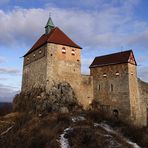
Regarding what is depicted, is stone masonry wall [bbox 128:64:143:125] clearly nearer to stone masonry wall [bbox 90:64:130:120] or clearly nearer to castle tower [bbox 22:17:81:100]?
stone masonry wall [bbox 90:64:130:120]

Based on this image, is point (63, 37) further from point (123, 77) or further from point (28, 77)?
point (123, 77)

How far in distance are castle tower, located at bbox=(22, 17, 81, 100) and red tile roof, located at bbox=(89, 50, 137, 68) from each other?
4149 millimetres

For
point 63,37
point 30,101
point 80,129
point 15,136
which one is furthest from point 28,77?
point 80,129

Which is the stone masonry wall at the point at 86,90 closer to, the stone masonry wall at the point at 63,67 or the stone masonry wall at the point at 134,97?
the stone masonry wall at the point at 63,67

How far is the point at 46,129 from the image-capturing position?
83.0 feet

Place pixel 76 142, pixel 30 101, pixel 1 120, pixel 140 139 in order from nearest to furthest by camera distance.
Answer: pixel 76 142 < pixel 140 139 < pixel 1 120 < pixel 30 101

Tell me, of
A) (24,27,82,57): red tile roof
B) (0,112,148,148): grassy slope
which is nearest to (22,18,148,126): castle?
(24,27,82,57): red tile roof

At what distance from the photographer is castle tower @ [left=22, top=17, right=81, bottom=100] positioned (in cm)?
3356

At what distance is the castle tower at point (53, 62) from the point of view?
33.6 m

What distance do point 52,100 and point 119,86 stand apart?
10299 mm

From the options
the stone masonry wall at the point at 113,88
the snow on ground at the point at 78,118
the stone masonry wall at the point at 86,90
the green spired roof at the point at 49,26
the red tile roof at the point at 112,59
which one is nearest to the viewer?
the snow on ground at the point at 78,118

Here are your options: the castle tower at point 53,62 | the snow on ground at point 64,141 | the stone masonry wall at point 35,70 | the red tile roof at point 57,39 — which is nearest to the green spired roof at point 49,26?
the castle tower at point 53,62

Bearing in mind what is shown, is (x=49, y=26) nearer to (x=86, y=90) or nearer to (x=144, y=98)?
(x=86, y=90)

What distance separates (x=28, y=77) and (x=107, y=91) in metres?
12.0
